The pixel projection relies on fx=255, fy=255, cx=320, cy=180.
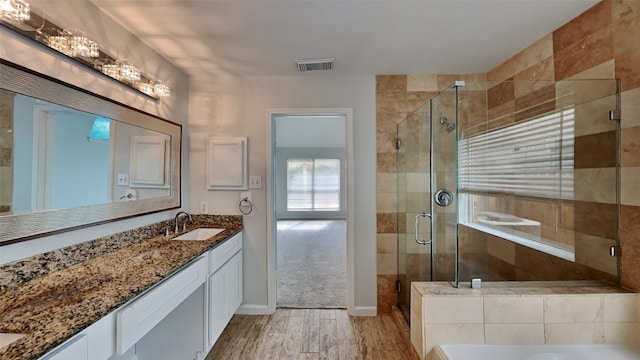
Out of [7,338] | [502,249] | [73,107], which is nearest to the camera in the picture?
[7,338]

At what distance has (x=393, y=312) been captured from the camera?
2502mm

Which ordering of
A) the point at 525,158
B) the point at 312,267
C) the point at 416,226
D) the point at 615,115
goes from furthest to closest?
the point at 312,267 < the point at 416,226 < the point at 525,158 < the point at 615,115

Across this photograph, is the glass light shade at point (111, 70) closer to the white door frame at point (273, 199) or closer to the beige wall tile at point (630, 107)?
the white door frame at point (273, 199)

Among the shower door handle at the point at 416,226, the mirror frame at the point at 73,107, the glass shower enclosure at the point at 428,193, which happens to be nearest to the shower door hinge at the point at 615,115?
the glass shower enclosure at the point at 428,193

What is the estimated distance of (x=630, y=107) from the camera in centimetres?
141

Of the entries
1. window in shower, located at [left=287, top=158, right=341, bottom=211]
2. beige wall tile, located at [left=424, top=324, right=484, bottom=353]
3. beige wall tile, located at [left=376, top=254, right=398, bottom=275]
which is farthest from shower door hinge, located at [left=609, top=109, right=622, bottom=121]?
window in shower, located at [left=287, top=158, right=341, bottom=211]

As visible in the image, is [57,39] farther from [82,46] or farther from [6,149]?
[6,149]

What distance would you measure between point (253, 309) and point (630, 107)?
→ 10.3ft

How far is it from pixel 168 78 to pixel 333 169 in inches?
228

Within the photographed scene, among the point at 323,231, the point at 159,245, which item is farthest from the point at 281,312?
the point at 323,231

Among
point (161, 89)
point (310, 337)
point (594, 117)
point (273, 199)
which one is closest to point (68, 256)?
point (161, 89)

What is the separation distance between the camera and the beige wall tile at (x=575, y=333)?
141 cm

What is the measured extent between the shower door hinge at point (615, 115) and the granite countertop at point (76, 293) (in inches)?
104

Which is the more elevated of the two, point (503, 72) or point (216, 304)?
point (503, 72)
